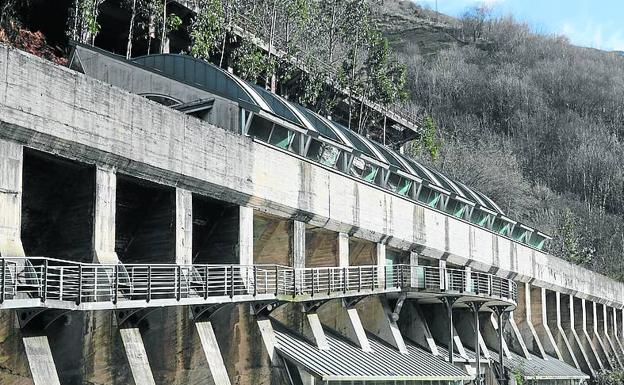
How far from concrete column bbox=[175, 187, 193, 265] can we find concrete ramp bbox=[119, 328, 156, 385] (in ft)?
13.0

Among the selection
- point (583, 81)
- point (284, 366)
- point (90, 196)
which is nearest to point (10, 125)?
point (90, 196)

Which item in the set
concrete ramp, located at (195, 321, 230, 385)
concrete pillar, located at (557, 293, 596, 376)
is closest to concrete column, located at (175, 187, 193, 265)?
concrete ramp, located at (195, 321, 230, 385)

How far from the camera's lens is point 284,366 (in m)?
31.8

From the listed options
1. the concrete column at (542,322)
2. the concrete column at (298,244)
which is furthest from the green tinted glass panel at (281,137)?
the concrete column at (542,322)

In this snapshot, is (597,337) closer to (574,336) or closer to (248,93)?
(574,336)

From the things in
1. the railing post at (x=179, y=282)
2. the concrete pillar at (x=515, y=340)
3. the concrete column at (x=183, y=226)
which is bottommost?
the railing post at (x=179, y=282)

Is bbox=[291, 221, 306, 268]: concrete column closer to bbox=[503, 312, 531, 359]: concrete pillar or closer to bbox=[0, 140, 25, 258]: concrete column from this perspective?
bbox=[0, 140, 25, 258]: concrete column

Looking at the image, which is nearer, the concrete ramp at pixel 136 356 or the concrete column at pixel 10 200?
the concrete column at pixel 10 200

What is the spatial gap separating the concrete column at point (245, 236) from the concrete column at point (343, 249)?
20.6 ft

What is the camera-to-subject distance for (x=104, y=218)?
2602 centimetres

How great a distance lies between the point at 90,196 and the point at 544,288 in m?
45.4

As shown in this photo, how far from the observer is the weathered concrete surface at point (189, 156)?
24281mm

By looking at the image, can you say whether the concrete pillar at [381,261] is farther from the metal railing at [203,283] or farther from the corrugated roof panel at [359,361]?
the corrugated roof panel at [359,361]

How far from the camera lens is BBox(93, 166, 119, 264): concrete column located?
84.2 ft
